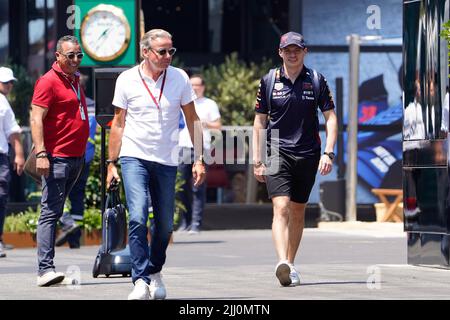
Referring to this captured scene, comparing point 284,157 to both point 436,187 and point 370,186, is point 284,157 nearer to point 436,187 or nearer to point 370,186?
point 436,187

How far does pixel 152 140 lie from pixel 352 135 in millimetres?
11229

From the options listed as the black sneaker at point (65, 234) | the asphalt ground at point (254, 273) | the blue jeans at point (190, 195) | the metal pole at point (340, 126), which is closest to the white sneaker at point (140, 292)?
the asphalt ground at point (254, 273)

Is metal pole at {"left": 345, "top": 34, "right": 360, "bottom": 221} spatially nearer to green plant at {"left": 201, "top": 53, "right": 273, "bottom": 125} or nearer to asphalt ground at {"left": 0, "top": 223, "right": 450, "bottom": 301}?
green plant at {"left": 201, "top": 53, "right": 273, "bottom": 125}

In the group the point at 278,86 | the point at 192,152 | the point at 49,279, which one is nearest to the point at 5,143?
the point at 192,152

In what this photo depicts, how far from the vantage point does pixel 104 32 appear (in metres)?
18.7

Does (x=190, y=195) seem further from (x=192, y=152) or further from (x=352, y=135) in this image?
(x=352, y=135)

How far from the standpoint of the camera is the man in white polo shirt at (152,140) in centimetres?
1069

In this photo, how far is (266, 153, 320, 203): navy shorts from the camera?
1216cm

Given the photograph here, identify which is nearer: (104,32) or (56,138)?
(56,138)

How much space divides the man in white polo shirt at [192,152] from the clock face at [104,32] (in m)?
1.35

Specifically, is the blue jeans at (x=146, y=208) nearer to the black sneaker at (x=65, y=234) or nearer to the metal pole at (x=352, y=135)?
the black sneaker at (x=65, y=234)

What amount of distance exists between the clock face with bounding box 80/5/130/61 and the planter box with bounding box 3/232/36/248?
2.35 meters

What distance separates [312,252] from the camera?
16.1 metres
